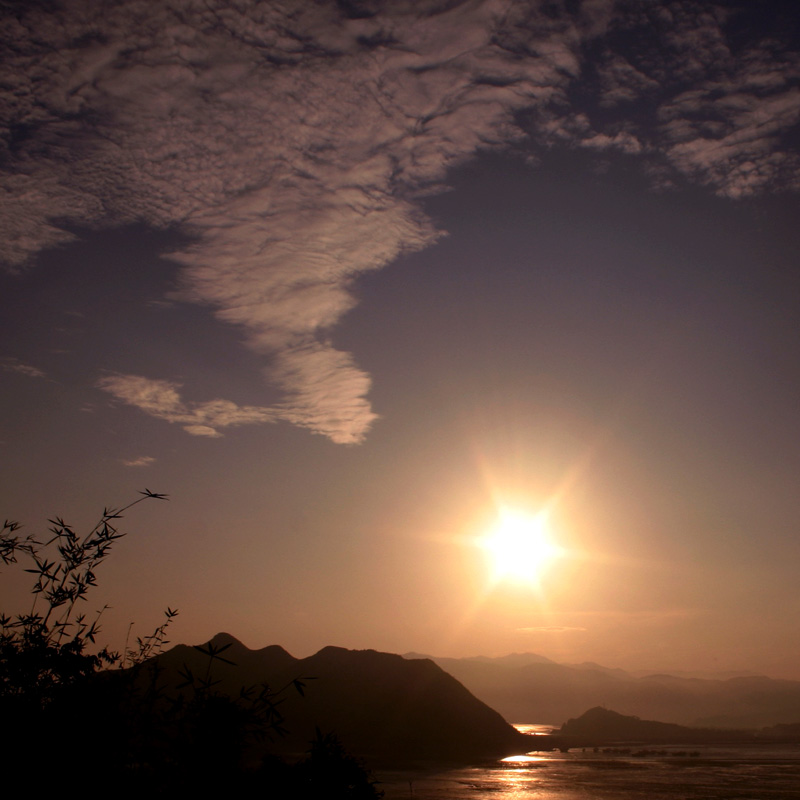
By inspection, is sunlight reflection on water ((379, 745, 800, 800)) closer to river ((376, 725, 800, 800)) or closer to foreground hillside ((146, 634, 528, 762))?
river ((376, 725, 800, 800))

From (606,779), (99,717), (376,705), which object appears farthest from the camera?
(376,705)

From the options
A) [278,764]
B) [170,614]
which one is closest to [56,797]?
[170,614]

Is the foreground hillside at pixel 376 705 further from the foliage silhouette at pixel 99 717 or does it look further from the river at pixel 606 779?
the foliage silhouette at pixel 99 717

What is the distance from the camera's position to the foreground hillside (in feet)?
359

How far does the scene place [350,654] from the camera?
13362 cm

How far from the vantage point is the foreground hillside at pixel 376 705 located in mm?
109562

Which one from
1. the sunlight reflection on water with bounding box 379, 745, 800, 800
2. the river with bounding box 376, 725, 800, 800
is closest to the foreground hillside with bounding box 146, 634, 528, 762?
the sunlight reflection on water with bounding box 379, 745, 800, 800

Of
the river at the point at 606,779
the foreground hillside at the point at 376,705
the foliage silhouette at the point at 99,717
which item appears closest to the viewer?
the foliage silhouette at the point at 99,717

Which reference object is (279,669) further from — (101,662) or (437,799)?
(101,662)

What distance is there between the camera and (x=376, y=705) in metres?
117

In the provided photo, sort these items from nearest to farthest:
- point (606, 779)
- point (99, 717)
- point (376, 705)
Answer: point (99, 717), point (606, 779), point (376, 705)

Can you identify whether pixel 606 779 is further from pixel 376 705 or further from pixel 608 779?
pixel 376 705

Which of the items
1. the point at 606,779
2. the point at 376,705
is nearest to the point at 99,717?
the point at 606,779

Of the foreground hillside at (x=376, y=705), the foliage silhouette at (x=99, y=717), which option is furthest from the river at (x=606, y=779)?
the foliage silhouette at (x=99, y=717)
